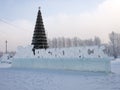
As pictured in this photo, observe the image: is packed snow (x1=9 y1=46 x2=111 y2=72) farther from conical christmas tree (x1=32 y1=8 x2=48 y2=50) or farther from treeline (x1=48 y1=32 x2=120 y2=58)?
treeline (x1=48 y1=32 x2=120 y2=58)

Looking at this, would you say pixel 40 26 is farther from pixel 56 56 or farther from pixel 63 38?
pixel 63 38

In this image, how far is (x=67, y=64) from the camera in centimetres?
2578

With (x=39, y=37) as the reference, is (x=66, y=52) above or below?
below

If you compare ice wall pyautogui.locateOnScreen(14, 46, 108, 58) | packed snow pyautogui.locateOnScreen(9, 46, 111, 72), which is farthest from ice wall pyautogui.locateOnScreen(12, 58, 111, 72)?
ice wall pyautogui.locateOnScreen(14, 46, 108, 58)

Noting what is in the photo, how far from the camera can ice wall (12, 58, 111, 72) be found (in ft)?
73.8

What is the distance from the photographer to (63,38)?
9244 centimetres

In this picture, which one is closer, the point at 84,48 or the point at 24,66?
the point at 84,48

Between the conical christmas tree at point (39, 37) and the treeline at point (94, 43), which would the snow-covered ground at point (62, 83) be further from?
the treeline at point (94, 43)

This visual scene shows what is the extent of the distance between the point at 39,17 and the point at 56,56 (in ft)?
51.2

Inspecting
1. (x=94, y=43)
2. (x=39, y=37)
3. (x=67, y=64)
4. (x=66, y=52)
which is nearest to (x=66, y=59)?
(x=67, y=64)

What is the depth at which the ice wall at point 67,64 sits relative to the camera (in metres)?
22.5

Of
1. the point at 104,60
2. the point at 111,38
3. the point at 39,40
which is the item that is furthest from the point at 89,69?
the point at 111,38

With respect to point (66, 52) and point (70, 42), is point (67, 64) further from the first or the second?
point (70, 42)

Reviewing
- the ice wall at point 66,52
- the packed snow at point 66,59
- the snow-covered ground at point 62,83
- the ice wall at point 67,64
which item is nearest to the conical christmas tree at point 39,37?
the packed snow at point 66,59
